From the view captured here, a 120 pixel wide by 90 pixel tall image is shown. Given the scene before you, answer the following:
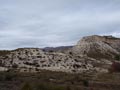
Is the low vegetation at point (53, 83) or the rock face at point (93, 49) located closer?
the low vegetation at point (53, 83)

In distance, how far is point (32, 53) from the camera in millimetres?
61969

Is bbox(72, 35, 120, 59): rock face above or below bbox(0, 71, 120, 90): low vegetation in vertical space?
above

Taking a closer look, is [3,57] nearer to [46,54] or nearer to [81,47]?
[46,54]

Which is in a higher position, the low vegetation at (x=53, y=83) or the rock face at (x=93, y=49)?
the rock face at (x=93, y=49)

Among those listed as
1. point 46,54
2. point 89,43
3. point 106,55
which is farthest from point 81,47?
point 46,54

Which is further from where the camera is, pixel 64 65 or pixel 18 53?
pixel 18 53

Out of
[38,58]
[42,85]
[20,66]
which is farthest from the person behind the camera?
[38,58]

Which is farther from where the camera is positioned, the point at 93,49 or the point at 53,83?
the point at 93,49

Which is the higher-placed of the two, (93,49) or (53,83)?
(93,49)

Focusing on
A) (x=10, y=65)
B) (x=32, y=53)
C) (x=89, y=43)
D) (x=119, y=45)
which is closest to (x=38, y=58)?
(x=32, y=53)

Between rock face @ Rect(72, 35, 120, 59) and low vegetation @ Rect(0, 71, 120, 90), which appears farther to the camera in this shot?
rock face @ Rect(72, 35, 120, 59)

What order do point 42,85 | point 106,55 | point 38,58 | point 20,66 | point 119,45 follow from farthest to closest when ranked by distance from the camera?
point 119,45 → point 106,55 → point 38,58 → point 20,66 → point 42,85

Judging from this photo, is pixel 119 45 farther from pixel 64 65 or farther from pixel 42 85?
pixel 42 85

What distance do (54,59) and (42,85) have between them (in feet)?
129
